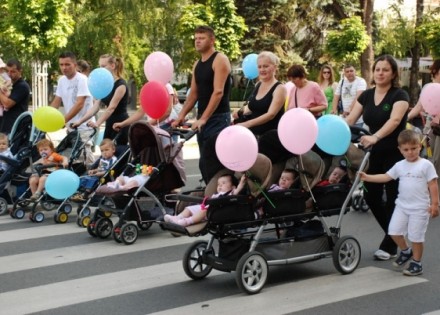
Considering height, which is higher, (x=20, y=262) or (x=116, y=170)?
(x=116, y=170)

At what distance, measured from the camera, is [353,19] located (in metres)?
28.8

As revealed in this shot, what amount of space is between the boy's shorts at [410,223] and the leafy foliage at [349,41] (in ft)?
73.9

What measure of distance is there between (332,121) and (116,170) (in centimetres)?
324

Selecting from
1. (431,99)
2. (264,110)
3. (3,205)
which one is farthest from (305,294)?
(3,205)

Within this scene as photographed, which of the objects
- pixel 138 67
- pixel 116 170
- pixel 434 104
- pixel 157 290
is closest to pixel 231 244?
pixel 157 290

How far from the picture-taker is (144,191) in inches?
320

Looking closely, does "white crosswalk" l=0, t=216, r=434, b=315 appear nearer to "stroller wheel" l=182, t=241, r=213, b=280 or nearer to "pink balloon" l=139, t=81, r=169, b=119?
"stroller wheel" l=182, t=241, r=213, b=280

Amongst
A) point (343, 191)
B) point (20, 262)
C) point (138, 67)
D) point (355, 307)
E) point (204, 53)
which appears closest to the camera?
point (355, 307)

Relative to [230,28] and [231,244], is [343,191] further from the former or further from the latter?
[230,28]

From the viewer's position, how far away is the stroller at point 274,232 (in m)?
6.11

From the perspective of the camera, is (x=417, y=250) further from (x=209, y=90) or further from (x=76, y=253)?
(x=76, y=253)

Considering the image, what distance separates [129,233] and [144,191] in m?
0.47

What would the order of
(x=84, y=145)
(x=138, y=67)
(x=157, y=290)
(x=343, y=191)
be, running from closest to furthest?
(x=157, y=290), (x=343, y=191), (x=84, y=145), (x=138, y=67)

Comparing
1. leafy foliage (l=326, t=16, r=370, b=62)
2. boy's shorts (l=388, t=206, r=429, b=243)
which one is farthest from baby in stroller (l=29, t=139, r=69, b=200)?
leafy foliage (l=326, t=16, r=370, b=62)
